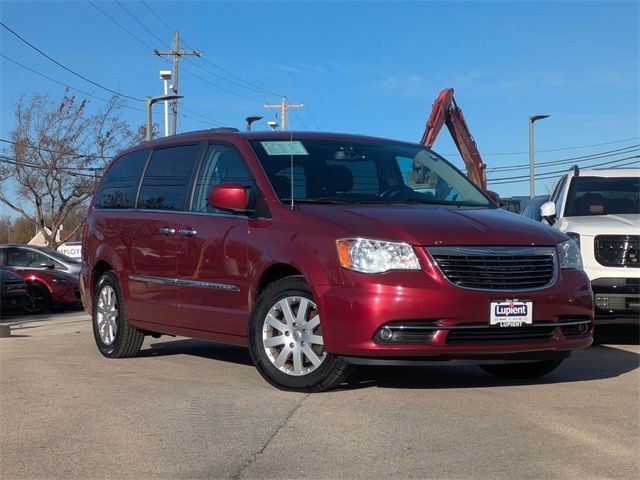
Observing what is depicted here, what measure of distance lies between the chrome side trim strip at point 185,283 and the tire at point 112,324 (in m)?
0.45

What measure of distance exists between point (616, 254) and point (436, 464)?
191 inches

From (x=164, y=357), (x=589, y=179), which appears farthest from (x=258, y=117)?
(x=164, y=357)

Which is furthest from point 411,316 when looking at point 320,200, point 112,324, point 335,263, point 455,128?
point 455,128

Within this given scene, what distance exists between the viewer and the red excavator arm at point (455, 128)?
2239 cm

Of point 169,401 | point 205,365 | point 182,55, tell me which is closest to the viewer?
point 169,401

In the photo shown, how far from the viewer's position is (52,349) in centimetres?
847

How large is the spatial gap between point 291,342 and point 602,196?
18.0 feet

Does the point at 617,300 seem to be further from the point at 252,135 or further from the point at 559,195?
the point at 252,135

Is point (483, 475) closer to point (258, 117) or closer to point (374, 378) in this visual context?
point (374, 378)

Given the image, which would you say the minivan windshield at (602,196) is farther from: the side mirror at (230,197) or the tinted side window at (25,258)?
the tinted side window at (25,258)

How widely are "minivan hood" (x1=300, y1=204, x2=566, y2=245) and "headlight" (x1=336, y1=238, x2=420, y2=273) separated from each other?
5cm

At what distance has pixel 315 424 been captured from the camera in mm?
4797

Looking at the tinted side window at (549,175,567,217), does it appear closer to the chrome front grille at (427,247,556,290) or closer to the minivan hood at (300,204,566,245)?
the minivan hood at (300,204,566,245)

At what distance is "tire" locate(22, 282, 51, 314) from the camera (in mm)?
16375
